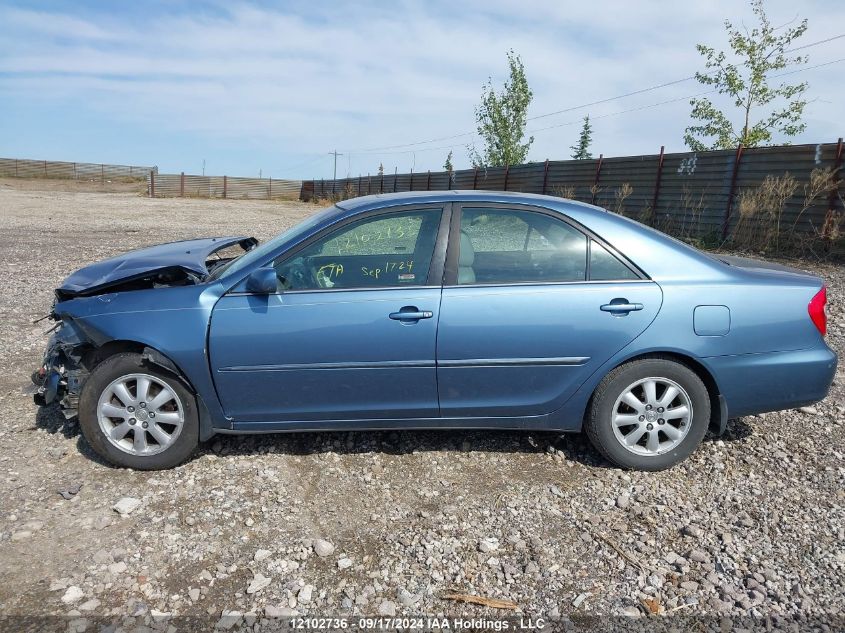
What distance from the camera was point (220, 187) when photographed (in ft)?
160

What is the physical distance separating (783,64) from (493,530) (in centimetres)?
2270

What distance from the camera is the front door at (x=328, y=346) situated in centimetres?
327

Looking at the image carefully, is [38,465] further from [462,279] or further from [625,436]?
[625,436]

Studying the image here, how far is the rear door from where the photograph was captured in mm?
3297

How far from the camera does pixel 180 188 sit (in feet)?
152

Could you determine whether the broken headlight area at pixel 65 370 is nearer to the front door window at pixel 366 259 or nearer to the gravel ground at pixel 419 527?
the gravel ground at pixel 419 527

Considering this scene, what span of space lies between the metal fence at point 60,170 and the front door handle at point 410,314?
58.0 metres

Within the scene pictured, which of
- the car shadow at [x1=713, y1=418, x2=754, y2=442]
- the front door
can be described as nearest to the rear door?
the front door

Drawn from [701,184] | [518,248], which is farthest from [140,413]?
[701,184]

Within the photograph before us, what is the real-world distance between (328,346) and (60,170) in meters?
62.3

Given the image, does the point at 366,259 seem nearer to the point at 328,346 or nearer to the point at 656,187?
the point at 328,346

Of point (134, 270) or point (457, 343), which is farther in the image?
point (134, 270)

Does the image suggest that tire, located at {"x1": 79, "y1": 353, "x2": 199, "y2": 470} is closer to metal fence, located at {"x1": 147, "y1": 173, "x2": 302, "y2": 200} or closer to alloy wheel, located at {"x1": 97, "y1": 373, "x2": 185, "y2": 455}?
alloy wheel, located at {"x1": 97, "y1": 373, "x2": 185, "y2": 455}

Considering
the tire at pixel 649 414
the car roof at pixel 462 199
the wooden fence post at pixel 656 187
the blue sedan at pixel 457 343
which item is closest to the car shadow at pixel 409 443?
the tire at pixel 649 414
